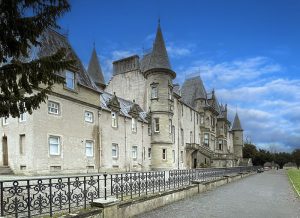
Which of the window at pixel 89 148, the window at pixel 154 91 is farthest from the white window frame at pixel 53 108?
the window at pixel 154 91

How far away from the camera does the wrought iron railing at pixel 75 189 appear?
7.62 metres

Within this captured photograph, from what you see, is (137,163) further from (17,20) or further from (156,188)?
(17,20)

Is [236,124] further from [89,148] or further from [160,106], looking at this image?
[89,148]

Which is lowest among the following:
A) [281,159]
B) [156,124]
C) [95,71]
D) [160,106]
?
[281,159]

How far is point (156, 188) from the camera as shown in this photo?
47.6 ft

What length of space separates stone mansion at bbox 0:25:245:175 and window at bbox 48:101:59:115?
0.10 meters

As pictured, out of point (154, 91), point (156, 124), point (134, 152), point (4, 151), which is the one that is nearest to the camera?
point (4, 151)

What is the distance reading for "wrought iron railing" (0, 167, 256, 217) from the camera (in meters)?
7.62

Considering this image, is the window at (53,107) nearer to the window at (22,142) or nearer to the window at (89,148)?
the window at (22,142)

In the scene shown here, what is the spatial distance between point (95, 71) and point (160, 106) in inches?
492

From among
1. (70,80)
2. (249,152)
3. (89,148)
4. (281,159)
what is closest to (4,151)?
(89,148)

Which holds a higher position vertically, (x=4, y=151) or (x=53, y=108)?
(x=53, y=108)

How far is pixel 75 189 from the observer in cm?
1085

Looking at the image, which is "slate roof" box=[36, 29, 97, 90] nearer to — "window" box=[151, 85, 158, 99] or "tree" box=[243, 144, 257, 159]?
"window" box=[151, 85, 158, 99]
